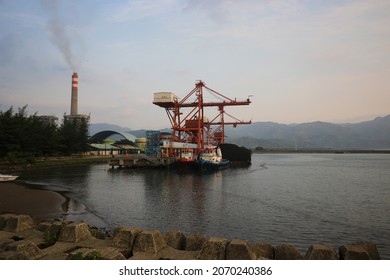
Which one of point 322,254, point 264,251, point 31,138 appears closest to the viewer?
point 322,254

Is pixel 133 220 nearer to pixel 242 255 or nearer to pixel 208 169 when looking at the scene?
pixel 242 255

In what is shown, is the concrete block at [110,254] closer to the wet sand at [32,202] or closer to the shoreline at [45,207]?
the shoreline at [45,207]

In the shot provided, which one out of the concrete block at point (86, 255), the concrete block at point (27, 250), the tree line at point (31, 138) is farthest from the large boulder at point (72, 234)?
the tree line at point (31, 138)

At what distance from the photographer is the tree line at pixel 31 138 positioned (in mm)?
48500

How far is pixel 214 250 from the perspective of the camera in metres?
6.25


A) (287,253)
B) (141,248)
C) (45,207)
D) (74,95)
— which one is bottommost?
(45,207)

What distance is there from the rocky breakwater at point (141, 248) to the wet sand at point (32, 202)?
31.7 feet

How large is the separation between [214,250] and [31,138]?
5877cm

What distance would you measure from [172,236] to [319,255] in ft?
13.3

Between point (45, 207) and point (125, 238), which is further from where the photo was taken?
point (45, 207)

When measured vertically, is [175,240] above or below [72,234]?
below

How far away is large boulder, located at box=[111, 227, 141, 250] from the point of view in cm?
698

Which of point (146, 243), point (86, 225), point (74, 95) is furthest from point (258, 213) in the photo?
point (74, 95)

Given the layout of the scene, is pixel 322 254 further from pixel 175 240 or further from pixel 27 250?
pixel 27 250
